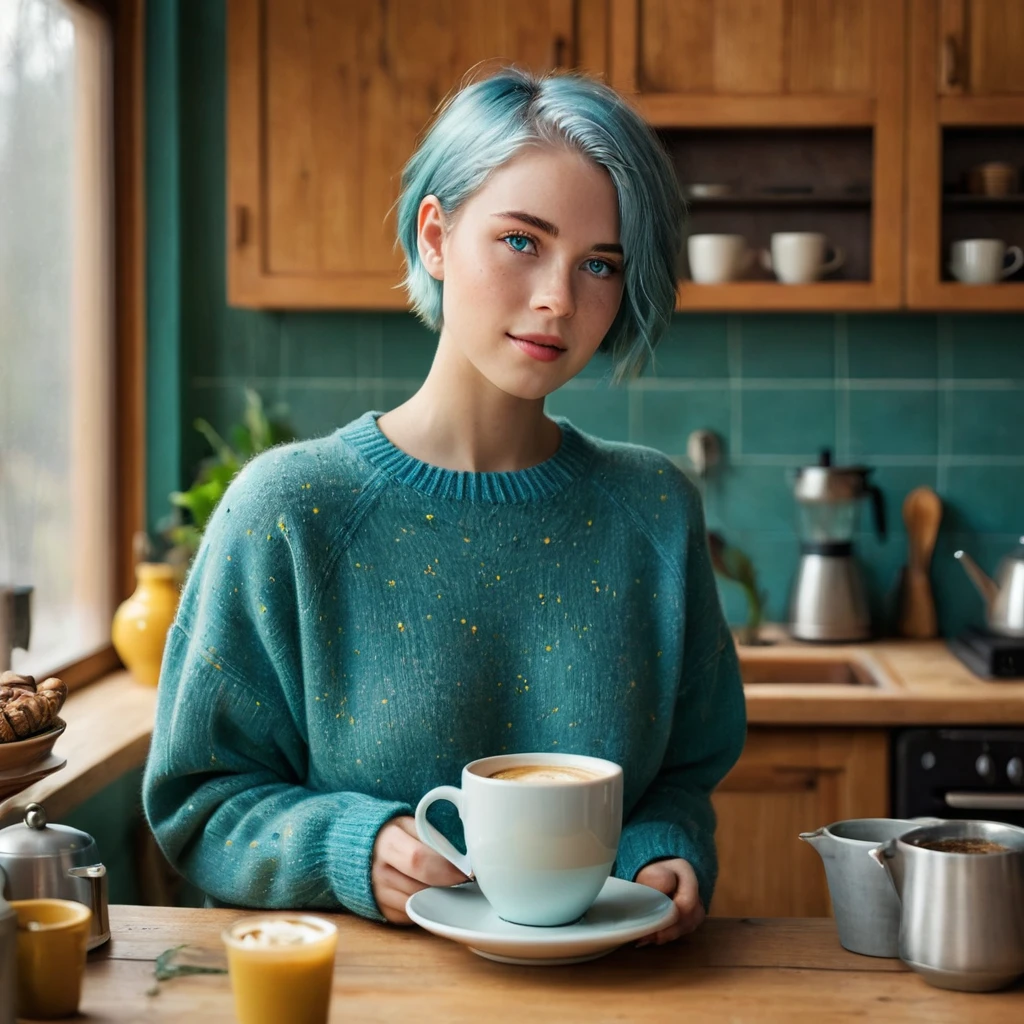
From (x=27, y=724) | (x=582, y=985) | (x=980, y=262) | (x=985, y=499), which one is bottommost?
(x=582, y=985)

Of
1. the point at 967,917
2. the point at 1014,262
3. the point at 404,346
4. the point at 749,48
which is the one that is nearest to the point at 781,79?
the point at 749,48

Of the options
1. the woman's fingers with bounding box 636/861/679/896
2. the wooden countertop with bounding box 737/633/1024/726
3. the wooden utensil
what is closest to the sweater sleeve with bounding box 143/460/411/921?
the woman's fingers with bounding box 636/861/679/896

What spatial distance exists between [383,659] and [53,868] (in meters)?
0.33

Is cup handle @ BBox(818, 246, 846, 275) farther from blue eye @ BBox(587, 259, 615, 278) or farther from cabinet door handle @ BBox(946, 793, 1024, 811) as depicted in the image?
blue eye @ BBox(587, 259, 615, 278)

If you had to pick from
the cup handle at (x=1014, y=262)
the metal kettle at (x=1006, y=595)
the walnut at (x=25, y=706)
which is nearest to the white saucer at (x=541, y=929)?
the walnut at (x=25, y=706)

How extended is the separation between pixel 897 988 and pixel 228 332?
92.1 inches

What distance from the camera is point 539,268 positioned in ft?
3.76

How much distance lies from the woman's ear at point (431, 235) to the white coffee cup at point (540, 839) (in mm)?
503

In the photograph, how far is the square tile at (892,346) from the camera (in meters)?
2.96

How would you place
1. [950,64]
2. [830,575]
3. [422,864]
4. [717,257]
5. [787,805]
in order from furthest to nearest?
[830,575], [717,257], [950,64], [787,805], [422,864]

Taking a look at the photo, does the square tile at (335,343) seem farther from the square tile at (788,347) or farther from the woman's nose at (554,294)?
the woman's nose at (554,294)

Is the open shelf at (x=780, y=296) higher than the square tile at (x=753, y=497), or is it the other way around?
the open shelf at (x=780, y=296)

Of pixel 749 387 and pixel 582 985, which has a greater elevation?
pixel 749 387

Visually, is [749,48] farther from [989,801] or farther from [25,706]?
[25,706]
